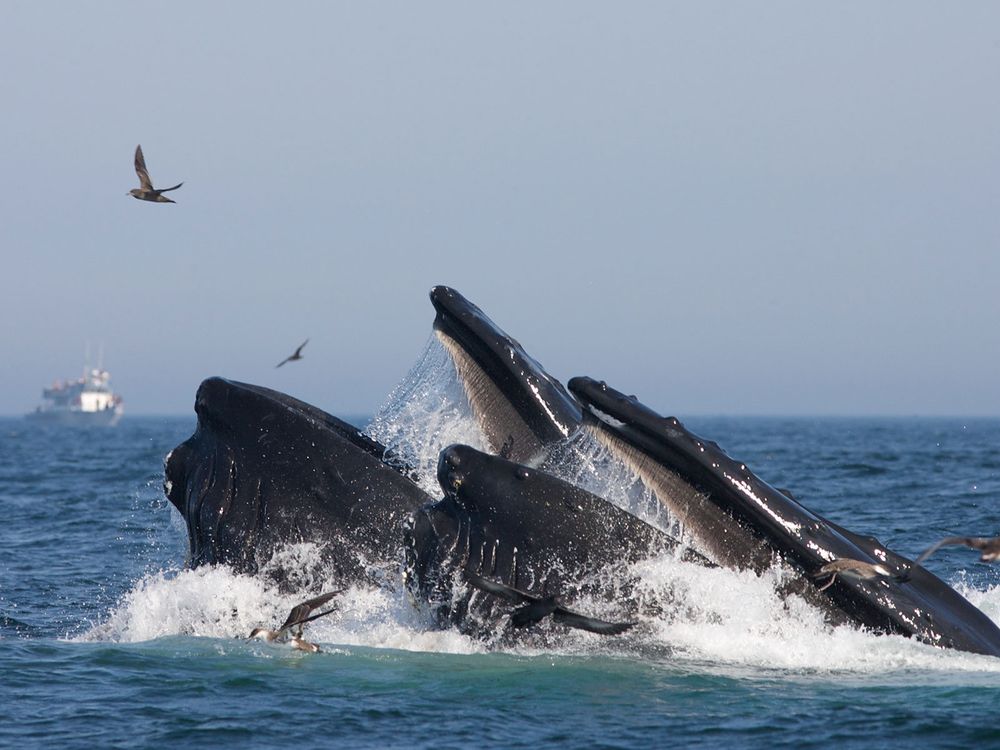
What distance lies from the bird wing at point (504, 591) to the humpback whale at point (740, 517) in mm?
1032

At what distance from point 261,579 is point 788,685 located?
3.70 m

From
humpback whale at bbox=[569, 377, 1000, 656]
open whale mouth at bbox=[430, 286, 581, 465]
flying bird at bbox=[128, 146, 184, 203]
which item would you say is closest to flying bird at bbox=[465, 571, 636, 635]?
humpback whale at bbox=[569, 377, 1000, 656]

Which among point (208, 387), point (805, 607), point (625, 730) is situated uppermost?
point (208, 387)

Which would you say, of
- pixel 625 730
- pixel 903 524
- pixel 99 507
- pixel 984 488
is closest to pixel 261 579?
pixel 625 730

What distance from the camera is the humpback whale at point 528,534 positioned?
31.4ft

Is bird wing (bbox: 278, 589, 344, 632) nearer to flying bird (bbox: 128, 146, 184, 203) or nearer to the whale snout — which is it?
the whale snout

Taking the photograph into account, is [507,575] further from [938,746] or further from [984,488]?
[984,488]

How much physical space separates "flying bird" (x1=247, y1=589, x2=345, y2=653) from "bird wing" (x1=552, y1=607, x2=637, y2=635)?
1.47 metres

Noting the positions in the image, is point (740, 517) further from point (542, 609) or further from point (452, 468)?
point (452, 468)

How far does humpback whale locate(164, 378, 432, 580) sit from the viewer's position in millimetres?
10680

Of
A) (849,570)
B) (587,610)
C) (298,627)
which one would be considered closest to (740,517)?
(849,570)

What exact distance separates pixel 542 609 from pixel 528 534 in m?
0.47

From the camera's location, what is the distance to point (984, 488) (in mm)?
27625

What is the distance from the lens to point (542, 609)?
31.3 feet
